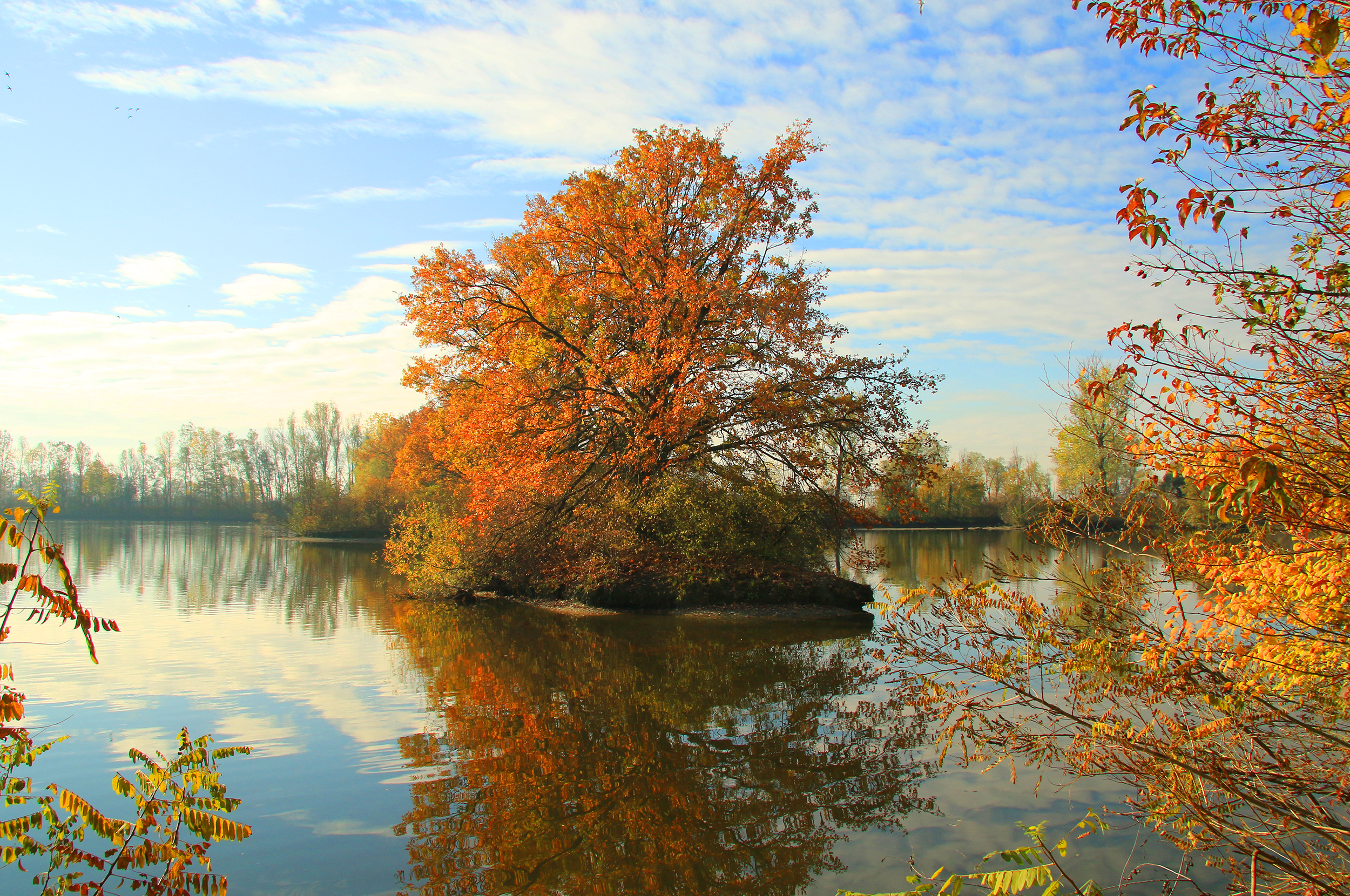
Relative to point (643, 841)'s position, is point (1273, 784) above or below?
above

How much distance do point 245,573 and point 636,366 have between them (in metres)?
18.4

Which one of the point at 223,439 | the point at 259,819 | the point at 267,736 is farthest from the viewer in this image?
the point at 223,439

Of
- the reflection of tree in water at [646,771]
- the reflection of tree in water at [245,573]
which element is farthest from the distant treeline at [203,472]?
the reflection of tree in water at [646,771]

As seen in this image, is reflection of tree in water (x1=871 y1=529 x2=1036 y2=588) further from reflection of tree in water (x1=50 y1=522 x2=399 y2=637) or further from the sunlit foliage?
reflection of tree in water (x1=50 y1=522 x2=399 y2=637)

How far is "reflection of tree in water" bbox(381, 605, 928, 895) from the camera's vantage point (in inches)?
210

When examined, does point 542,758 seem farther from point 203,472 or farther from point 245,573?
point 203,472

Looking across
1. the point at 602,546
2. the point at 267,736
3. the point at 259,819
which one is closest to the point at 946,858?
the point at 259,819

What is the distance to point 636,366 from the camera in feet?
56.7

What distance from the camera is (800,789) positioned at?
672 centimetres

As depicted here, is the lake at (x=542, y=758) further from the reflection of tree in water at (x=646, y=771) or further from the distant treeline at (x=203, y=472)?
the distant treeline at (x=203, y=472)

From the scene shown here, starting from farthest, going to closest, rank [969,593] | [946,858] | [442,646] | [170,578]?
[170,578], [442,646], [946,858], [969,593]

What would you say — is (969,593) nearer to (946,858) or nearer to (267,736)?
(946,858)

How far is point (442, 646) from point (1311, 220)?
13.0m

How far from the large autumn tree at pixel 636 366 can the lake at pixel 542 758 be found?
443cm
